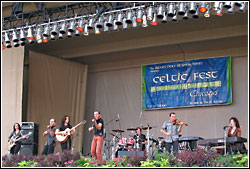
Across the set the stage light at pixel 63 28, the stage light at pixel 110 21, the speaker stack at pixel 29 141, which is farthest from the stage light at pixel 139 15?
the speaker stack at pixel 29 141

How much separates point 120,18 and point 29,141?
377 centimetres

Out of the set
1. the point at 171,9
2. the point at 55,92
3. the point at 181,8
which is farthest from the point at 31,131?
the point at 181,8

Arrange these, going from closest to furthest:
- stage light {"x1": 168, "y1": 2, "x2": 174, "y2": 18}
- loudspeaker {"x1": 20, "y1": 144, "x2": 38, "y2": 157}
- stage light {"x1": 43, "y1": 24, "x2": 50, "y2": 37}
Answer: stage light {"x1": 168, "y1": 2, "x2": 174, "y2": 18} < stage light {"x1": 43, "y1": 24, "x2": 50, "y2": 37} < loudspeaker {"x1": 20, "y1": 144, "x2": 38, "y2": 157}

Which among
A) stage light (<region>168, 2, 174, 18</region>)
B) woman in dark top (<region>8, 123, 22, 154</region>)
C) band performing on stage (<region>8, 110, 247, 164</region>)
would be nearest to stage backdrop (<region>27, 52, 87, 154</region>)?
woman in dark top (<region>8, 123, 22, 154</region>)

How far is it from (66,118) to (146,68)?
193 inches

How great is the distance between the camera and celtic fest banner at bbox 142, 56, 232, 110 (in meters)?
12.9

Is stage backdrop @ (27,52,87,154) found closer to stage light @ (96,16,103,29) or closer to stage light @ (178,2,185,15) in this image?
stage light @ (96,16,103,29)

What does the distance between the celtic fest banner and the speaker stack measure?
14.7 feet

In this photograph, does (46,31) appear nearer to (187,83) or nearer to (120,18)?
(120,18)

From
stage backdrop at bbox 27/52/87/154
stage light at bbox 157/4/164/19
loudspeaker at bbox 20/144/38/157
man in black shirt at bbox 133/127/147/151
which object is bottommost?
loudspeaker at bbox 20/144/38/157

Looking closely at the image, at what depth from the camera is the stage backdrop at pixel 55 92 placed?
13688 millimetres

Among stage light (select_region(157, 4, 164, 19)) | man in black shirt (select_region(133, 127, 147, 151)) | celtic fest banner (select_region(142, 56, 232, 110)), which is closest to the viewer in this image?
stage light (select_region(157, 4, 164, 19))

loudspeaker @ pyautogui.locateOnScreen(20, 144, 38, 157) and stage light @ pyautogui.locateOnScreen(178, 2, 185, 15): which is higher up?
stage light @ pyautogui.locateOnScreen(178, 2, 185, 15)

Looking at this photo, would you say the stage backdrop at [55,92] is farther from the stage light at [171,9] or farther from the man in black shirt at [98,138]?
the stage light at [171,9]
